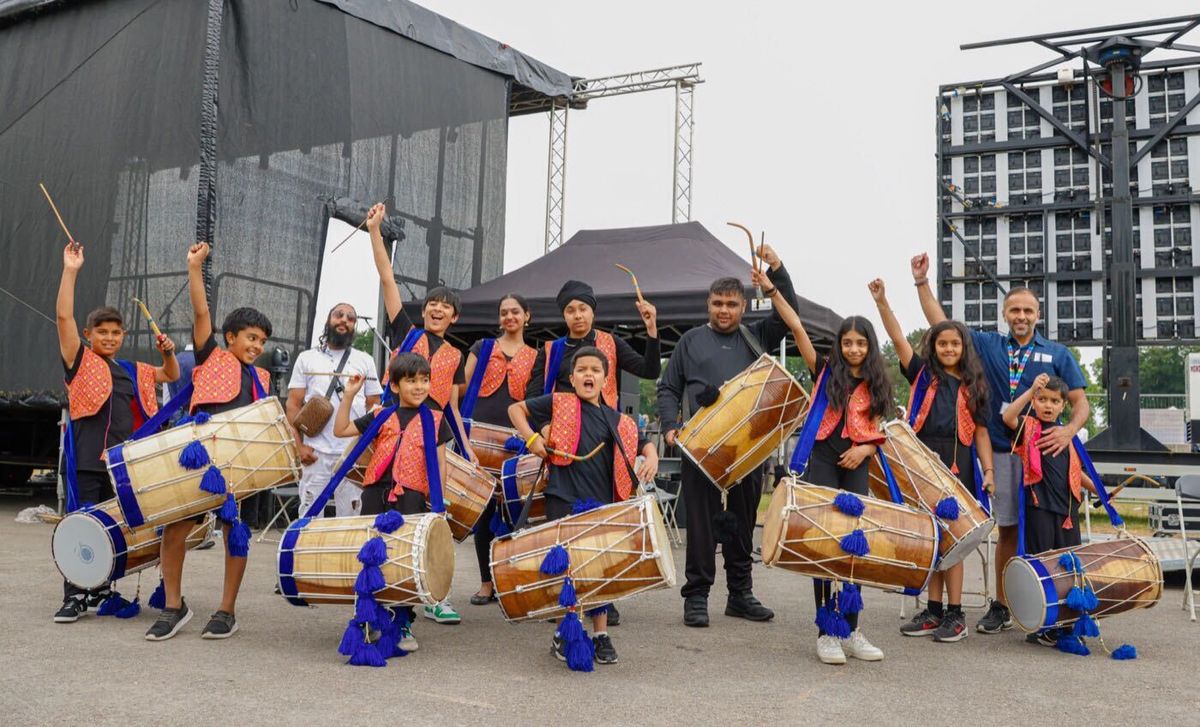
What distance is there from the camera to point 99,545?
14.4 ft

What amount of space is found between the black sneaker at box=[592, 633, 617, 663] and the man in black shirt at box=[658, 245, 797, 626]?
3.16 ft

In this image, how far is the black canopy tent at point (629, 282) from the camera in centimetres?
902

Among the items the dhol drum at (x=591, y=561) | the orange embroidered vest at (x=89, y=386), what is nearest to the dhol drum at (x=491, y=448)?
the dhol drum at (x=591, y=561)

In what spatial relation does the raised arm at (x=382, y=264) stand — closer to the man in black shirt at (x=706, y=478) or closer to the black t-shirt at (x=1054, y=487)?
the man in black shirt at (x=706, y=478)

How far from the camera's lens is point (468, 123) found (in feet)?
43.1

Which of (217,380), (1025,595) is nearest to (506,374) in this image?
(217,380)

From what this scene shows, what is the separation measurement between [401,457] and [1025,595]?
2838 millimetres

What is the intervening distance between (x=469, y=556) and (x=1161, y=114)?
10064 mm

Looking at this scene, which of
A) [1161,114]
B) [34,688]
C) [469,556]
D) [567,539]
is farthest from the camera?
[1161,114]

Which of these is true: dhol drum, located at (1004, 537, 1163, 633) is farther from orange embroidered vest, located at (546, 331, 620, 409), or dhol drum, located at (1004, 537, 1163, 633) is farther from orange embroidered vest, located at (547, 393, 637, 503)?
orange embroidered vest, located at (546, 331, 620, 409)

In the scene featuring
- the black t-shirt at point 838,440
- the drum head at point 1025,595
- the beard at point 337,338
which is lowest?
the drum head at point 1025,595

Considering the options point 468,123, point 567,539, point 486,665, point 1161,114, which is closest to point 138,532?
point 486,665

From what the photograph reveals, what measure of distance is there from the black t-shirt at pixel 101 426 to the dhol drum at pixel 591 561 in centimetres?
213

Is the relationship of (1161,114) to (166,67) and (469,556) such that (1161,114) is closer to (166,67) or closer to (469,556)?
(469,556)
